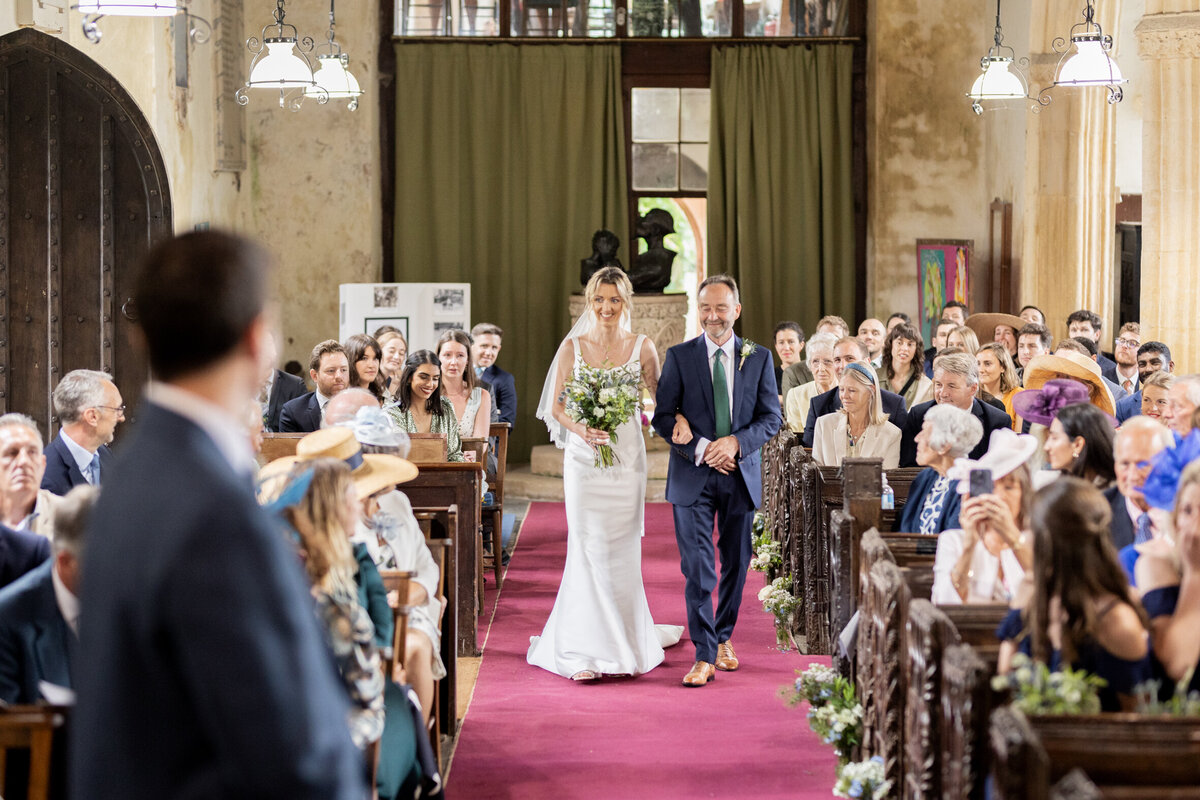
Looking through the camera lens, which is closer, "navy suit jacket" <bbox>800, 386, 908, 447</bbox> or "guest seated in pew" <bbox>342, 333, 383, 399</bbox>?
"navy suit jacket" <bbox>800, 386, 908, 447</bbox>

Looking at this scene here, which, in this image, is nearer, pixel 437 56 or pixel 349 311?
pixel 349 311

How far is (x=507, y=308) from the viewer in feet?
43.2

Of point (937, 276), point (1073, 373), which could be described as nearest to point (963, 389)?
point (1073, 373)

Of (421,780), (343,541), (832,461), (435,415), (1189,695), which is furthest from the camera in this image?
(435,415)

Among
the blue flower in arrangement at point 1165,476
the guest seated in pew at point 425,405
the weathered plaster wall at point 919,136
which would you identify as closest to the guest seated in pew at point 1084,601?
the blue flower in arrangement at point 1165,476

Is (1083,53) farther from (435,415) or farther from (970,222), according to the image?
(970,222)

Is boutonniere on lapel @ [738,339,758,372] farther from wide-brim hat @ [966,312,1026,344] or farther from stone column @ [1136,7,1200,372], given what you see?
wide-brim hat @ [966,312,1026,344]

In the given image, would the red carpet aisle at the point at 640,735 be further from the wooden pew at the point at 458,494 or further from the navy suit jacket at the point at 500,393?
the navy suit jacket at the point at 500,393

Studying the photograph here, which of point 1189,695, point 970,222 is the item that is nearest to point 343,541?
point 1189,695

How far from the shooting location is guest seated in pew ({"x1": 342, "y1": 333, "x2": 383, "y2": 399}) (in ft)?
22.9

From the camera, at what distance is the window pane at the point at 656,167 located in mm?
13391

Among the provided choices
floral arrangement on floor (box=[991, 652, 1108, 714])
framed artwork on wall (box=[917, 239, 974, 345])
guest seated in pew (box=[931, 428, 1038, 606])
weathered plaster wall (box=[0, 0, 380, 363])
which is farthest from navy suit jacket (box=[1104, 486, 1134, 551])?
weathered plaster wall (box=[0, 0, 380, 363])

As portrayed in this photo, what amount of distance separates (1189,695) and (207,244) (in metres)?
2.17

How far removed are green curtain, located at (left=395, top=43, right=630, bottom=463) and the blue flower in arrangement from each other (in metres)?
9.60
